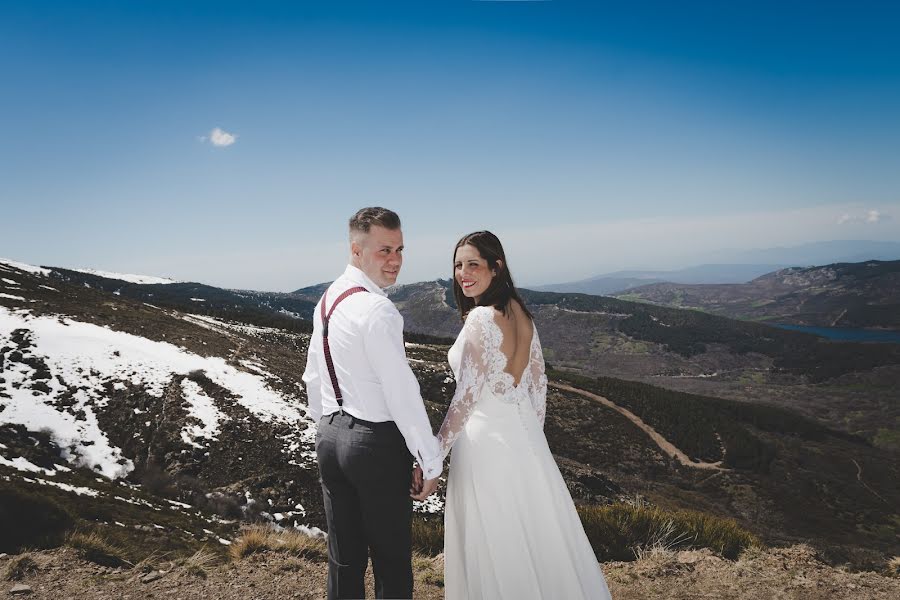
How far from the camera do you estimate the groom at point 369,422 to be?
2986 millimetres

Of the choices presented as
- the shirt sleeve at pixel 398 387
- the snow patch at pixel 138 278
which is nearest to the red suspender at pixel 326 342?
the shirt sleeve at pixel 398 387

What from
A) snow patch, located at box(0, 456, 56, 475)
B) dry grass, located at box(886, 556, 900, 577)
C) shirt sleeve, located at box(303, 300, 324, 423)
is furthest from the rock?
dry grass, located at box(886, 556, 900, 577)

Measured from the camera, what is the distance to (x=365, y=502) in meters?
3.05

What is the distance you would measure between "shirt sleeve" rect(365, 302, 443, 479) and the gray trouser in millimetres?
167

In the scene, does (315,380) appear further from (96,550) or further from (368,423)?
(96,550)

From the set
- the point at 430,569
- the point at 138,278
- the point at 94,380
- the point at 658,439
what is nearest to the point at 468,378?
the point at 430,569

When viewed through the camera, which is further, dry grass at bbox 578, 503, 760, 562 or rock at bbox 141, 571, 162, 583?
dry grass at bbox 578, 503, 760, 562

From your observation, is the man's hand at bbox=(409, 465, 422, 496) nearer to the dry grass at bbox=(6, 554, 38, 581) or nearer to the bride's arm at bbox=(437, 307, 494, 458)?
the bride's arm at bbox=(437, 307, 494, 458)

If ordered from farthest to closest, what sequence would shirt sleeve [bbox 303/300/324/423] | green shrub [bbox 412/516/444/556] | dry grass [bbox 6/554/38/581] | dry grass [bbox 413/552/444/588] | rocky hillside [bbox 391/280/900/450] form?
rocky hillside [bbox 391/280/900/450], green shrub [bbox 412/516/444/556], dry grass [bbox 413/552/444/588], dry grass [bbox 6/554/38/581], shirt sleeve [bbox 303/300/324/423]

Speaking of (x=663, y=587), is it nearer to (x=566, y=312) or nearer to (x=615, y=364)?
(x=615, y=364)

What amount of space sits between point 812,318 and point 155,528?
242 meters

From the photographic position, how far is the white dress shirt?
2.97 meters

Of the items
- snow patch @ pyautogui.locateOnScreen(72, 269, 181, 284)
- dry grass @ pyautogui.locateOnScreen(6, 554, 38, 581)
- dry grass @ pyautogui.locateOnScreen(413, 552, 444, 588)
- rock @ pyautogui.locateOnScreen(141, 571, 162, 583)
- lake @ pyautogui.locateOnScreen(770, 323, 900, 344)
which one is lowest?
lake @ pyautogui.locateOnScreen(770, 323, 900, 344)

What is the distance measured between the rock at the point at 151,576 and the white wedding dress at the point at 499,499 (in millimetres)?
3788
